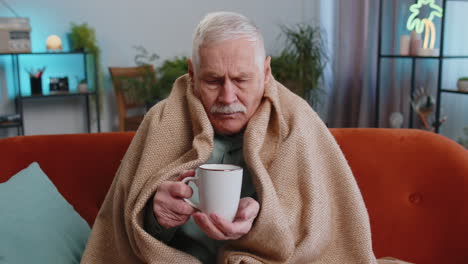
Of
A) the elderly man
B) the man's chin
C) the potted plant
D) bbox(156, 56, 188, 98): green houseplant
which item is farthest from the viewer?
bbox(156, 56, 188, 98): green houseplant

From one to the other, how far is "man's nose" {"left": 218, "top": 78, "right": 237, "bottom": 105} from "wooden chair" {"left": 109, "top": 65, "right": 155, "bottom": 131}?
3.74 metres

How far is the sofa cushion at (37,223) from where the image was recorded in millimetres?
1442

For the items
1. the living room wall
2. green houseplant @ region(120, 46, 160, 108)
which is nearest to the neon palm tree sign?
the living room wall

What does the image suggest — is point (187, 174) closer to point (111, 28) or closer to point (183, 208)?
point (183, 208)

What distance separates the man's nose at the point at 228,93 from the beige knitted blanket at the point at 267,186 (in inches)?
2.9

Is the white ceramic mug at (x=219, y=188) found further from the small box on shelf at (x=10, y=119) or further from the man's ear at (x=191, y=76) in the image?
the small box on shelf at (x=10, y=119)

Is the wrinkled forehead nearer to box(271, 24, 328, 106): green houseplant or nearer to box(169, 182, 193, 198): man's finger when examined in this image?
box(169, 182, 193, 198): man's finger

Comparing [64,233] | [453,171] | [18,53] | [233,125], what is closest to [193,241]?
[233,125]

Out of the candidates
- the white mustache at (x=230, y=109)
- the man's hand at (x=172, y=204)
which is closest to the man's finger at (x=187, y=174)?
the man's hand at (x=172, y=204)

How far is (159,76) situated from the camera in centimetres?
561

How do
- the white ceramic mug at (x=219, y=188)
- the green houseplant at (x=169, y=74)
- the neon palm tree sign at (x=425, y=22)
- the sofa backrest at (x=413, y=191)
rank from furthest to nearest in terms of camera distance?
the green houseplant at (x=169, y=74), the neon palm tree sign at (x=425, y=22), the sofa backrest at (x=413, y=191), the white ceramic mug at (x=219, y=188)

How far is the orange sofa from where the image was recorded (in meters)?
1.66

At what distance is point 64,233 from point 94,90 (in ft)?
12.6

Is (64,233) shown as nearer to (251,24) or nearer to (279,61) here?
(251,24)
